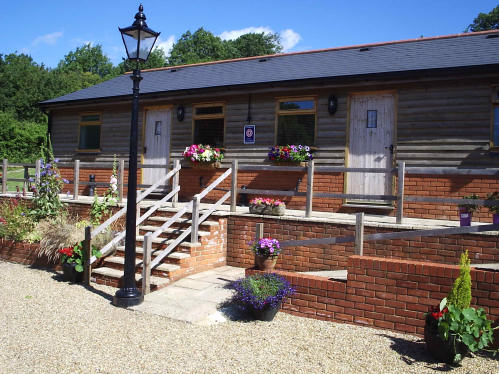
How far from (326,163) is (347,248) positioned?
3.15 metres

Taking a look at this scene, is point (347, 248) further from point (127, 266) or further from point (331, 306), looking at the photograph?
point (127, 266)

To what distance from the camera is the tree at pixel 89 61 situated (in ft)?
211

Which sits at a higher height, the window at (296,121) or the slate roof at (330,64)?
the slate roof at (330,64)

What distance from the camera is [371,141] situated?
925 centimetres

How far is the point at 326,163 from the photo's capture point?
9602 millimetres

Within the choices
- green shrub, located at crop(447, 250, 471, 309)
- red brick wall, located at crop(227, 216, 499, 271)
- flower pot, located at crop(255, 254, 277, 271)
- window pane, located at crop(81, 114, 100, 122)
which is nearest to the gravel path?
green shrub, located at crop(447, 250, 471, 309)

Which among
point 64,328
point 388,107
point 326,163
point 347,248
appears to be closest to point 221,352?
point 64,328

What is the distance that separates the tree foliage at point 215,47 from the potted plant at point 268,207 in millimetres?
47673

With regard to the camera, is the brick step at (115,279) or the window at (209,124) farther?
the window at (209,124)

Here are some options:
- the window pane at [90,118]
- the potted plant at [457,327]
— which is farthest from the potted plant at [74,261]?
the window pane at [90,118]

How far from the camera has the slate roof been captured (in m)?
9.19

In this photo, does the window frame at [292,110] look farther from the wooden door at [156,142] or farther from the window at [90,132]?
the window at [90,132]

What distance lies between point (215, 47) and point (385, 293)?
173 feet

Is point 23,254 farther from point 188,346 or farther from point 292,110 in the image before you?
point 292,110
